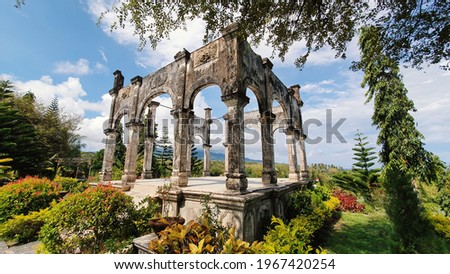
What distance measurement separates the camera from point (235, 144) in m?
4.52

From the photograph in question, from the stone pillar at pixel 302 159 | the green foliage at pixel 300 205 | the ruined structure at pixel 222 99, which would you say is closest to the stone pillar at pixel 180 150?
the ruined structure at pixel 222 99

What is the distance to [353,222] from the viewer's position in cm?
723

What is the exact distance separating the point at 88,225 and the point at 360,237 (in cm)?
761

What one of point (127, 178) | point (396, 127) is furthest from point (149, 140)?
point (396, 127)

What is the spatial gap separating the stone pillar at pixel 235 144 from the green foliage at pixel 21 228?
5.09m

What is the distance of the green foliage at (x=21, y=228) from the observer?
437 cm

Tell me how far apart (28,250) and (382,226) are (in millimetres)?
10984

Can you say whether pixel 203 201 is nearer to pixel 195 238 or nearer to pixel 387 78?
pixel 195 238

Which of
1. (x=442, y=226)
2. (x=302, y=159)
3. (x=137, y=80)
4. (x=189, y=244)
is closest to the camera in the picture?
(x=189, y=244)

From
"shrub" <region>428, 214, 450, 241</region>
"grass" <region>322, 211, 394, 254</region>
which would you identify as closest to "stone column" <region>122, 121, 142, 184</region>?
"grass" <region>322, 211, 394, 254</region>

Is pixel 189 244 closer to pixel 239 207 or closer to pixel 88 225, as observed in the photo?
pixel 239 207

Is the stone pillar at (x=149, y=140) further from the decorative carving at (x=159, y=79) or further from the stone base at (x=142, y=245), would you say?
the stone base at (x=142, y=245)

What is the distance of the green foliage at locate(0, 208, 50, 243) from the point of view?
4367 mm
